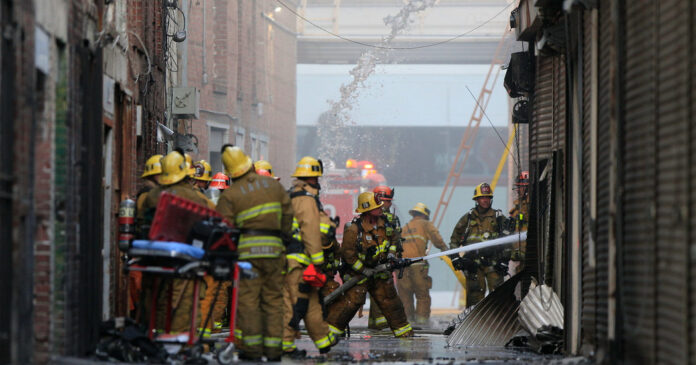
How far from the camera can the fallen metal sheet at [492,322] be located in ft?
43.4

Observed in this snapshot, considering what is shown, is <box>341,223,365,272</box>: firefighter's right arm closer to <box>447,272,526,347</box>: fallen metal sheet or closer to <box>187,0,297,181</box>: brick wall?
<box>447,272,526,347</box>: fallen metal sheet

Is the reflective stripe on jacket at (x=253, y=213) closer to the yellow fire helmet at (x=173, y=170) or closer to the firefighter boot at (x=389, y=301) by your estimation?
the yellow fire helmet at (x=173, y=170)

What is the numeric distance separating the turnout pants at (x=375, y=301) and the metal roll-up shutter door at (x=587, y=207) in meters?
4.31

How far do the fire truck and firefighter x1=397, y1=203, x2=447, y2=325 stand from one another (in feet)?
31.1

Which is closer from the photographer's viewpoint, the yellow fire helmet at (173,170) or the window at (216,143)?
the yellow fire helmet at (173,170)

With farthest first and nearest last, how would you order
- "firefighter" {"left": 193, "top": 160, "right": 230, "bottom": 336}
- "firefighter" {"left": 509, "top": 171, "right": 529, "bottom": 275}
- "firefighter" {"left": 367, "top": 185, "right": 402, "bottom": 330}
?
1. "firefighter" {"left": 509, "top": 171, "right": 529, "bottom": 275}
2. "firefighter" {"left": 367, "top": 185, "right": 402, "bottom": 330}
3. "firefighter" {"left": 193, "top": 160, "right": 230, "bottom": 336}

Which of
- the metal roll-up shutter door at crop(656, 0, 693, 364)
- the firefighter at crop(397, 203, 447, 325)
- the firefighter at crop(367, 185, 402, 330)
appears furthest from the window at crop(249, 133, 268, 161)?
the metal roll-up shutter door at crop(656, 0, 693, 364)

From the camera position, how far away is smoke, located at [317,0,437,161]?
46.2 meters

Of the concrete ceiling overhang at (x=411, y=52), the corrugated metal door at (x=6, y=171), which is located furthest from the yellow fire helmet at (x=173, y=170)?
the concrete ceiling overhang at (x=411, y=52)

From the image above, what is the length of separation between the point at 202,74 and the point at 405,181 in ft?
73.8

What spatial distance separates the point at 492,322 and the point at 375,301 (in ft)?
5.28

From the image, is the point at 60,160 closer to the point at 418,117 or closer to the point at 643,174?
the point at 643,174

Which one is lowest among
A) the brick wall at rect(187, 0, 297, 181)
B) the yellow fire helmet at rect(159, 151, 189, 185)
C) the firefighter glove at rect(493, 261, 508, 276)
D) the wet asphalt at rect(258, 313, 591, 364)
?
the wet asphalt at rect(258, 313, 591, 364)

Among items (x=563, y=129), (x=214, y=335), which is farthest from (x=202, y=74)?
(x=563, y=129)
